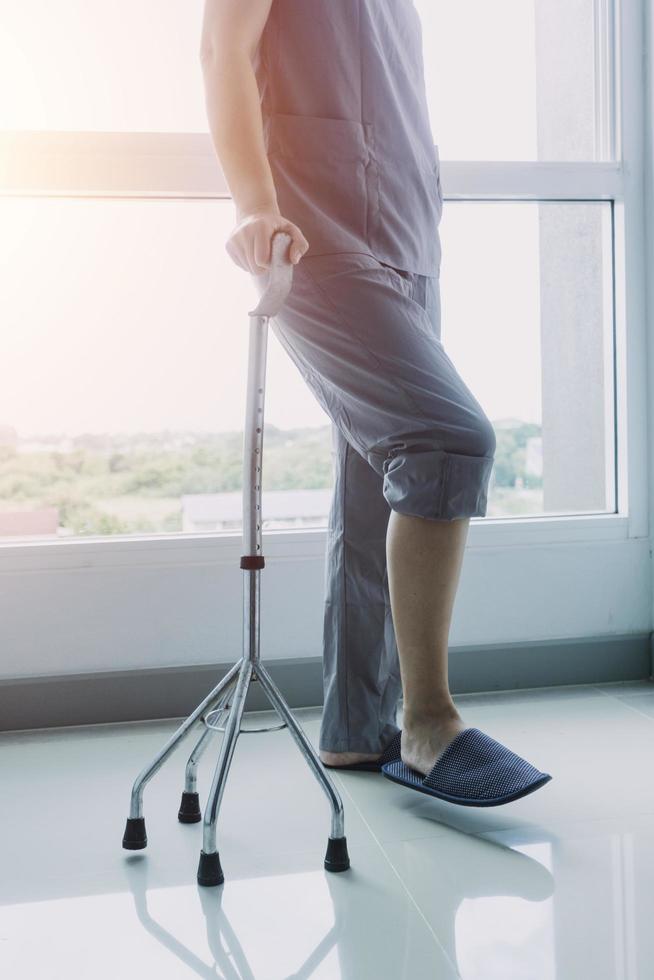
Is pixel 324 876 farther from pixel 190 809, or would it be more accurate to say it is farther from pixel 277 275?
pixel 277 275

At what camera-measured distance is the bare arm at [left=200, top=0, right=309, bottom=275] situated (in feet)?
4.23

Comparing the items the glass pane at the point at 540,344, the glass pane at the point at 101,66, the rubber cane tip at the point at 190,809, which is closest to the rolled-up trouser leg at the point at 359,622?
the rubber cane tip at the point at 190,809

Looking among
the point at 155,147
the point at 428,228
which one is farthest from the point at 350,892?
the point at 155,147

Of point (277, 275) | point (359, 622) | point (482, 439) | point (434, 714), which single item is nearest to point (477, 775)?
point (434, 714)

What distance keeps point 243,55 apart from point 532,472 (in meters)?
1.26

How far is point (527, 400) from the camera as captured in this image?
2.25 metres

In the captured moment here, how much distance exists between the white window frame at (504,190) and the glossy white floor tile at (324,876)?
0.43 m

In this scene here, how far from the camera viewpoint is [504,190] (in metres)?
2.10

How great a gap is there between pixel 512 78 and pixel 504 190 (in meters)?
0.29

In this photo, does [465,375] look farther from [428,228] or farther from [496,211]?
[428,228]

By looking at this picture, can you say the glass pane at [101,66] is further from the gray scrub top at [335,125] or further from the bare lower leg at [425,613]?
the bare lower leg at [425,613]

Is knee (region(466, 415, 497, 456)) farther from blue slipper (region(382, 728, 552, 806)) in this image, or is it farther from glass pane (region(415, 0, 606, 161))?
glass pane (region(415, 0, 606, 161))

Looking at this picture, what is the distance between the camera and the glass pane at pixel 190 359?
6.53 feet

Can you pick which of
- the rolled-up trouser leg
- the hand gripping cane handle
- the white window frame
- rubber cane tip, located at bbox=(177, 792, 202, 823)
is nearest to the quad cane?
the hand gripping cane handle
